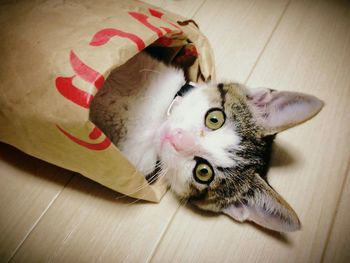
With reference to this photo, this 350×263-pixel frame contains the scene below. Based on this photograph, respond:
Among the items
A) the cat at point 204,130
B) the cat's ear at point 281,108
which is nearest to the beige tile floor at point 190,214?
the cat at point 204,130

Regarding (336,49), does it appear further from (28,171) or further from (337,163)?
Answer: (28,171)

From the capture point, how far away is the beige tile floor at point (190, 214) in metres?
0.76

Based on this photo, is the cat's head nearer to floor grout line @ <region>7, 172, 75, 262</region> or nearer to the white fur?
the white fur

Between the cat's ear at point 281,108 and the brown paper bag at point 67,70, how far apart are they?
31 cm

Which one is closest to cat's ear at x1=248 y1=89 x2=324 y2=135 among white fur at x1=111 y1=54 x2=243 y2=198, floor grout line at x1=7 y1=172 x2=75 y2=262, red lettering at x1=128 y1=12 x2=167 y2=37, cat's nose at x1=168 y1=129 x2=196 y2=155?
white fur at x1=111 y1=54 x2=243 y2=198

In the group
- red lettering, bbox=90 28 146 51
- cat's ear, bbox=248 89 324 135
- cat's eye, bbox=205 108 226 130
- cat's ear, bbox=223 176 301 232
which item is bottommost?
cat's ear, bbox=223 176 301 232

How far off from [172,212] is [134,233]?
0.13m

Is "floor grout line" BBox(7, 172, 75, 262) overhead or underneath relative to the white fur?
underneath

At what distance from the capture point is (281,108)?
0.70 m

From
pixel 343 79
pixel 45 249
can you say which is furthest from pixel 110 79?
pixel 343 79

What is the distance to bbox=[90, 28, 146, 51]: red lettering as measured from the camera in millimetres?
601

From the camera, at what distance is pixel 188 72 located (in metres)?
0.92

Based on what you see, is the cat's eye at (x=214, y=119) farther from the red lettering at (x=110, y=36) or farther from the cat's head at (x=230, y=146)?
the red lettering at (x=110, y=36)

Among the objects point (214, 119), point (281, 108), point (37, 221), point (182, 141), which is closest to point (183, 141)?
point (182, 141)
